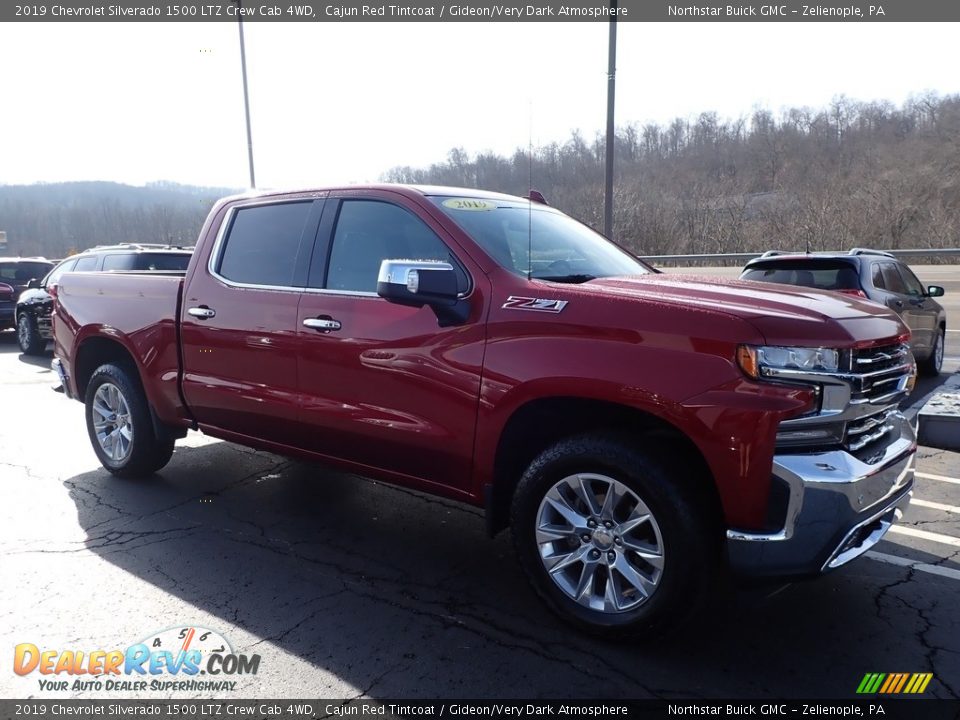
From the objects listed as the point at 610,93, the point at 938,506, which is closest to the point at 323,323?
the point at 938,506

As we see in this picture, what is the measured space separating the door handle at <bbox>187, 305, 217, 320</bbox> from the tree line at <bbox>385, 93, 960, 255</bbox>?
1084cm

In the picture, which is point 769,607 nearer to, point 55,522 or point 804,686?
point 804,686

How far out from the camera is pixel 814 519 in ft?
8.53

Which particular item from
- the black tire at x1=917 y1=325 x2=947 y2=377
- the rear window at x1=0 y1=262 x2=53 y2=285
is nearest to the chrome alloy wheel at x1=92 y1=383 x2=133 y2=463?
the black tire at x1=917 y1=325 x2=947 y2=377

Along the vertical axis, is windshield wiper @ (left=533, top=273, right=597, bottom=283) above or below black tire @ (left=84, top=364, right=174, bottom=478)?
above

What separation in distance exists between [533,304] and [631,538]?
42.7 inches

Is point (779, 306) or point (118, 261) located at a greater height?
point (779, 306)

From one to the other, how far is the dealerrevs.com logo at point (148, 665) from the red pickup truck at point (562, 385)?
1.18m

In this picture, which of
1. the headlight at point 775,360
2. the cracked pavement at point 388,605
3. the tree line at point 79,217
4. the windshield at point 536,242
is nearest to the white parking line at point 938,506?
the cracked pavement at point 388,605

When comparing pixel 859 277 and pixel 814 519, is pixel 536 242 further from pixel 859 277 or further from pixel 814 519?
pixel 859 277

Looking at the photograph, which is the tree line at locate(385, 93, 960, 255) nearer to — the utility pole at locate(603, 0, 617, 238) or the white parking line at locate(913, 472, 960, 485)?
the utility pole at locate(603, 0, 617, 238)

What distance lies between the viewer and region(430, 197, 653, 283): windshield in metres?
3.54

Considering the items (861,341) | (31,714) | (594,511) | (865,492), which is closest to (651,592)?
(594,511)
